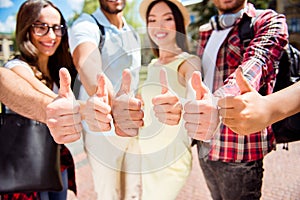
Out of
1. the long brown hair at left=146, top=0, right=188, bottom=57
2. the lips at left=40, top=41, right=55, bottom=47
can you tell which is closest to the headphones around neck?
the long brown hair at left=146, top=0, right=188, bottom=57

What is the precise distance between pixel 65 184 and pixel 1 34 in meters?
0.54

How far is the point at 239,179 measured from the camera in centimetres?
98

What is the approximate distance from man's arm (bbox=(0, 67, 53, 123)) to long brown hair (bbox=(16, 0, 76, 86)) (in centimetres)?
7

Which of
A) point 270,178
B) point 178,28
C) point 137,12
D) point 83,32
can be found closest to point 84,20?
point 83,32

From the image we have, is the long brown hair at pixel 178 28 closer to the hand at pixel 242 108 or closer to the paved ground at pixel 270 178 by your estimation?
the hand at pixel 242 108

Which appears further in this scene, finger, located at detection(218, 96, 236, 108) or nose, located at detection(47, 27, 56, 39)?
nose, located at detection(47, 27, 56, 39)

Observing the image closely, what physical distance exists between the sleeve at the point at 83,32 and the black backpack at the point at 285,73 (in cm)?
37

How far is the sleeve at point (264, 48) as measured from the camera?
823 millimetres

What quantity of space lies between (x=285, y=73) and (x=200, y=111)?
38cm

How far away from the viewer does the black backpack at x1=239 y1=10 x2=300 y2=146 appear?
0.89 metres

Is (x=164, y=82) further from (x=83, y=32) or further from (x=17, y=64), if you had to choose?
(x=17, y=64)

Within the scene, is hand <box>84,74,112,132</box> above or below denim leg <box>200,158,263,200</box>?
above

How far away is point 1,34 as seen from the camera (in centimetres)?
100

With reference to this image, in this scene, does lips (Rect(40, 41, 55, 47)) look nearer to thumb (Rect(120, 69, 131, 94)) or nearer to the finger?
thumb (Rect(120, 69, 131, 94))
